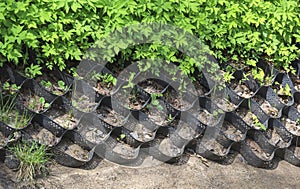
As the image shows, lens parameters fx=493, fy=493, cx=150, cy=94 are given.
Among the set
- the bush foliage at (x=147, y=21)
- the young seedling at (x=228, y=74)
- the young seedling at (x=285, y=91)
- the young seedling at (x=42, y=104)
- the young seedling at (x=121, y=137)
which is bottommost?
the young seedling at (x=121, y=137)

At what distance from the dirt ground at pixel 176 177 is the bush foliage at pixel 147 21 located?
1111mm

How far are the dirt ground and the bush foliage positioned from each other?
1.11m

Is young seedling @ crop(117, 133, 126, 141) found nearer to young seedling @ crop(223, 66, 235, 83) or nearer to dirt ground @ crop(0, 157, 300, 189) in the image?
dirt ground @ crop(0, 157, 300, 189)

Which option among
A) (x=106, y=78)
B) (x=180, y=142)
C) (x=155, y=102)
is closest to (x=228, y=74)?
(x=155, y=102)

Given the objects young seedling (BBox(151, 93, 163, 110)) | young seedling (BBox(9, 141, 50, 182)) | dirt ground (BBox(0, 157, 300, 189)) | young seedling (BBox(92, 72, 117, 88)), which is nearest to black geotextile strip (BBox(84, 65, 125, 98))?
young seedling (BBox(92, 72, 117, 88))

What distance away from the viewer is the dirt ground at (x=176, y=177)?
14.7ft

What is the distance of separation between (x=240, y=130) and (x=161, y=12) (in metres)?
1.51

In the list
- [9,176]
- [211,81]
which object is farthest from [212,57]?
[9,176]

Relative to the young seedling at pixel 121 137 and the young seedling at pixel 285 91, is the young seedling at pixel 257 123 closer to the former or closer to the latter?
the young seedling at pixel 285 91

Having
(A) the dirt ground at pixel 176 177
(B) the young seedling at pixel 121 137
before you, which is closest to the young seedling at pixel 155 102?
(B) the young seedling at pixel 121 137

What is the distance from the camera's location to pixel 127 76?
528 centimetres

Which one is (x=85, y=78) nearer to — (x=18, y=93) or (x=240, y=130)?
(x=18, y=93)

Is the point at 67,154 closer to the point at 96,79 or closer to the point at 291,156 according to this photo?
the point at 96,79

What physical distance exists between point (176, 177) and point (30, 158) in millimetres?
1369
